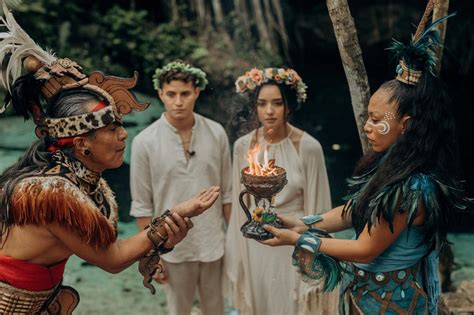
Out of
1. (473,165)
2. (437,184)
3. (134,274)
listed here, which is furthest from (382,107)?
(473,165)

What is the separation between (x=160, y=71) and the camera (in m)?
4.82

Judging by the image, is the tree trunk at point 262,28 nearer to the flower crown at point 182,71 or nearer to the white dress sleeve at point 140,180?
the flower crown at point 182,71

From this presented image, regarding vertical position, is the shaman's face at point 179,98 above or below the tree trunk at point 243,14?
below

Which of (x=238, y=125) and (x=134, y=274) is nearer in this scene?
(x=238, y=125)

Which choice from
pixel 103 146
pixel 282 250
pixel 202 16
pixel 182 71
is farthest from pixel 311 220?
pixel 202 16

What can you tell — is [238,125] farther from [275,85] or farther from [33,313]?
[33,313]

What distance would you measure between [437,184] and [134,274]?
13.1 ft

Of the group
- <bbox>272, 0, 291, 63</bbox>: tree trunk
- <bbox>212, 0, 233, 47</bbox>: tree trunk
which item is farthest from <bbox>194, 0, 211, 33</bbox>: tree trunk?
<bbox>272, 0, 291, 63</bbox>: tree trunk

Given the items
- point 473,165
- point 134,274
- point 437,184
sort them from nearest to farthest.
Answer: point 437,184
point 134,274
point 473,165

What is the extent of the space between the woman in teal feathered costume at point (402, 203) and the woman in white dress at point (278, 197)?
1063mm

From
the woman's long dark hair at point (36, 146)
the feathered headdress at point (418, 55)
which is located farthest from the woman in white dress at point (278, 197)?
the woman's long dark hair at point (36, 146)

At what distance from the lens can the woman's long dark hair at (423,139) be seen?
3.18 m

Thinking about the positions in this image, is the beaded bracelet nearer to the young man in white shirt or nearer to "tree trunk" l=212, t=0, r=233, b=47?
the young man in white shirt

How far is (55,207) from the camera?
3.09 meters
